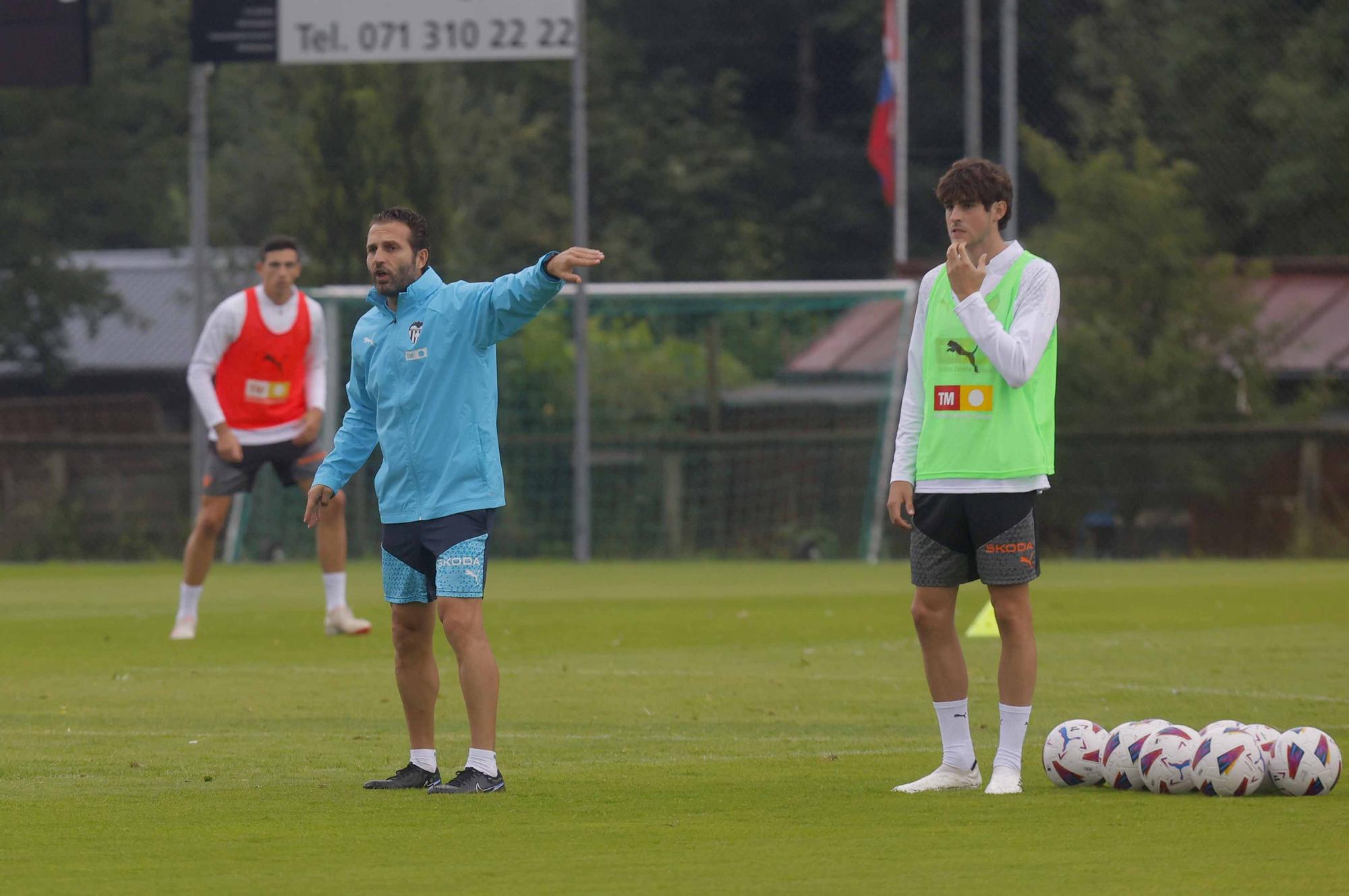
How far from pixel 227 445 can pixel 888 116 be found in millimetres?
14556

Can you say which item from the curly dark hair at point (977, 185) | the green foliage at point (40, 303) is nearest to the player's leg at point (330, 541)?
the curly dark hair at point (977, 185)

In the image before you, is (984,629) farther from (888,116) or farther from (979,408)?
(888,116)

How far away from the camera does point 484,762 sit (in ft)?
21.2

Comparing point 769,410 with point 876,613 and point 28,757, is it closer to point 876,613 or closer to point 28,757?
point 876,613

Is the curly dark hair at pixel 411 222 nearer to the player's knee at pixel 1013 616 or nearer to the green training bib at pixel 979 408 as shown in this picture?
the green training bib at pixel 979 408

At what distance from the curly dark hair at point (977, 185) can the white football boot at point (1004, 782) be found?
1.62m

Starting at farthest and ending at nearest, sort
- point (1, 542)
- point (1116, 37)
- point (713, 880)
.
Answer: point (1116, 37) → point (1, 542) → point (713, 880)

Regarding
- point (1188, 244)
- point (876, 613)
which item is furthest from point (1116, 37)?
point (876, 613)

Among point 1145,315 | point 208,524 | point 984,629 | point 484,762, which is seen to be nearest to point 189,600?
point 208,524

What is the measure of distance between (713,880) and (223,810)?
1.76 meters

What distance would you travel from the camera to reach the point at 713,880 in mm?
5012

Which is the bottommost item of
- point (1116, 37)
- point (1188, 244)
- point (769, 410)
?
point (769, 410)

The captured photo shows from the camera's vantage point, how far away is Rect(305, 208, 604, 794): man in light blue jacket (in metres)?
6.51

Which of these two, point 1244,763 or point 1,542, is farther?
point 1,542
